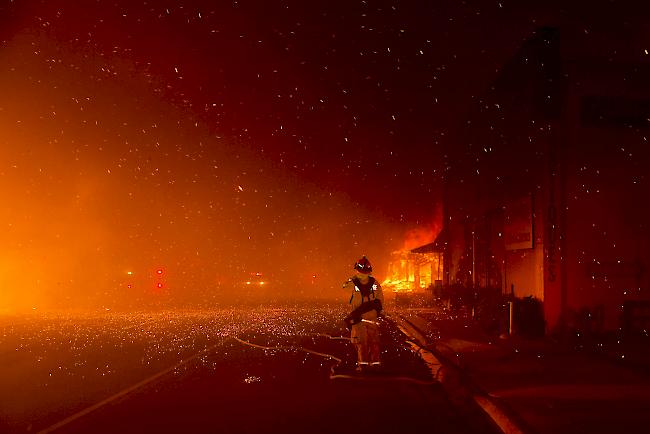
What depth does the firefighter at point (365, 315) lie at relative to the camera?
11.0 meters

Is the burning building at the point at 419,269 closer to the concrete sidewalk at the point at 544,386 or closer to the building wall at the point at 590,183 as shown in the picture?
the building wall at the point at 590,183

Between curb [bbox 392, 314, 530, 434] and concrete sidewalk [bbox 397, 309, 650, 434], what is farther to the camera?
curb [bbox 392, 314, 530, 434]

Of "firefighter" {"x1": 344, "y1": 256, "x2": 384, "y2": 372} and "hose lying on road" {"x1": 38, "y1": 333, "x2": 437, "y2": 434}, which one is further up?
"firefighter" {"x1": 344, "y1": 256, "x2": 384, "y2": 372}

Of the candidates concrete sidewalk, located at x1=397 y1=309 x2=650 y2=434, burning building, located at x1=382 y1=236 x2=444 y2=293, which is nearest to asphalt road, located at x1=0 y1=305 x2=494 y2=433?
concrete sidewalk, located at x1=397 y1=309 x2=650 y2=434

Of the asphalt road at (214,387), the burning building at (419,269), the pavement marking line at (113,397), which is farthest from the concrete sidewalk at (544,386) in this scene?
the burning building at (419,269)

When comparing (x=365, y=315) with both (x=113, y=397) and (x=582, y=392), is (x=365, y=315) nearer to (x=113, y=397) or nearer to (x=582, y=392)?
(x=582, y=392)

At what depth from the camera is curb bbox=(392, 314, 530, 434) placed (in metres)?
7.59

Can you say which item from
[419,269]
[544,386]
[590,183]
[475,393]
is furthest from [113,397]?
[419,269]

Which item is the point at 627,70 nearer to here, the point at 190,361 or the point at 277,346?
the point at 277,346

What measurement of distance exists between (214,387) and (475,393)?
3.67 metres

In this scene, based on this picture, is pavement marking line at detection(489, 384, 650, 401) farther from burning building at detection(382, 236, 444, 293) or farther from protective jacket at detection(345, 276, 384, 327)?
burning building at detection(382, 236, 444, 293)

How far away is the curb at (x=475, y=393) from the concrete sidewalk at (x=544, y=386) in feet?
0.05

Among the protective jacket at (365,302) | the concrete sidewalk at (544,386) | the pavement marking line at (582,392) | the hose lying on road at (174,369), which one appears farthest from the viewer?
the protective jacket at (365,302)

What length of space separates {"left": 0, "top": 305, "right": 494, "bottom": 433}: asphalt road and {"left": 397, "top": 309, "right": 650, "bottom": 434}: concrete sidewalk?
19.2 inches
